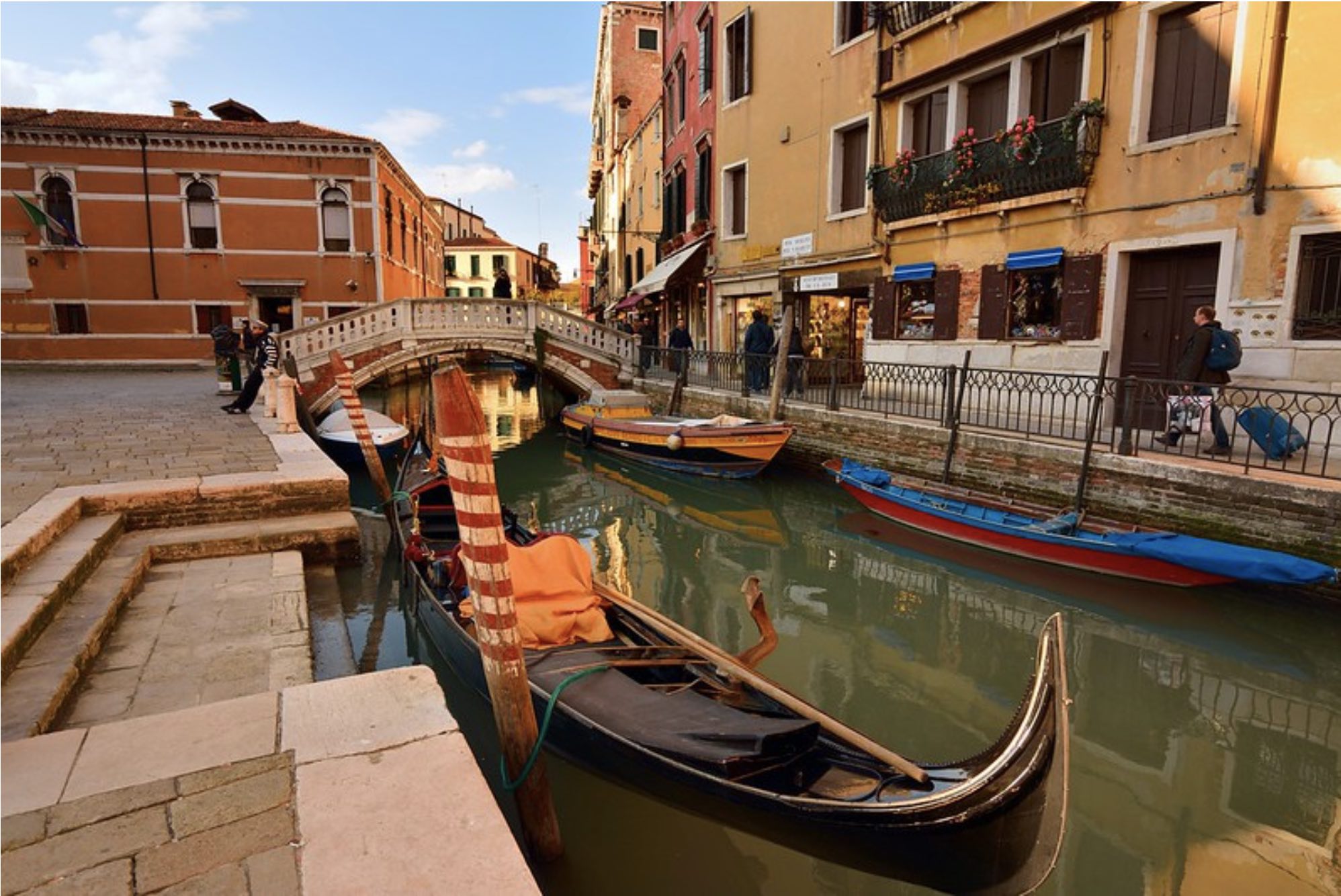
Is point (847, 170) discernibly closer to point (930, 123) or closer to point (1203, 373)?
point (930, 123)

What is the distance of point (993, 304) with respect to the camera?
9438mm

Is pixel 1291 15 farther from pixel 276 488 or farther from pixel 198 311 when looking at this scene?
pixel 198 311

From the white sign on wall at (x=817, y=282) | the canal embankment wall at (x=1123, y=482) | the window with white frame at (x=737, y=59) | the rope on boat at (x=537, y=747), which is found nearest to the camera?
the rope on boat at (x=537, y=747)

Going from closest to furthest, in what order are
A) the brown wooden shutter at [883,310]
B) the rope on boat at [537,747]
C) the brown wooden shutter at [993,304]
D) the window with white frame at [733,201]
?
1. the rope on boat at [537,747]
2. the brown wooden shutter at [993,304]
3. the brown wooden shutter at [883,310]
4. the window with white frame at [733,201]

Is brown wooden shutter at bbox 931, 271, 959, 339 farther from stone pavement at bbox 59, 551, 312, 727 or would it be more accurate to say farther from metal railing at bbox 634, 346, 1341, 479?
stone pavement at bbox 59, 551, 312, 727

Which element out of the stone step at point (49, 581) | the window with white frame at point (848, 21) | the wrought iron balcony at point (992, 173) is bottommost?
the stone step at point (49, 581)

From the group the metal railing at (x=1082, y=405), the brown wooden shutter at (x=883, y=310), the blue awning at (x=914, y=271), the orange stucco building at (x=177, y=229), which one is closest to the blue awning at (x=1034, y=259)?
the blue awning at (x=914, y=271)

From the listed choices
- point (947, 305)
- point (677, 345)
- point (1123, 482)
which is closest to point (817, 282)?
point (947, 305)

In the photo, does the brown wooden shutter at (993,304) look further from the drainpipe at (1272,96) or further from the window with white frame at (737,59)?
the window with white frame at (737,59)

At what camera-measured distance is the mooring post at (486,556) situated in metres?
2.42

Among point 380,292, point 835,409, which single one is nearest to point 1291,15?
point 835,409

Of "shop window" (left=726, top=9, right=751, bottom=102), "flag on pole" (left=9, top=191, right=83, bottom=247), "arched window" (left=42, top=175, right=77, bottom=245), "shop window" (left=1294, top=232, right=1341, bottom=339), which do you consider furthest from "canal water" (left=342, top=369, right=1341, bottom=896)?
"arched window" (left=42, top=175, right=77, bottom=245)

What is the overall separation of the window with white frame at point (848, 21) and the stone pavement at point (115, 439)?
999 cm

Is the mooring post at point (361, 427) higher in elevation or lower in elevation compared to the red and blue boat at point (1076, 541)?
higher
